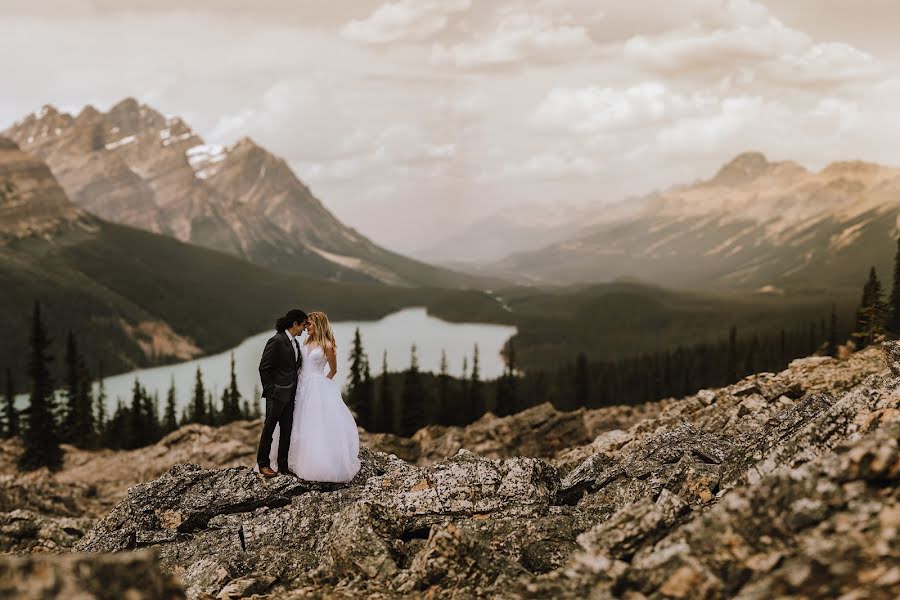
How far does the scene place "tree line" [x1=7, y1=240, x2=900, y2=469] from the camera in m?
77.2

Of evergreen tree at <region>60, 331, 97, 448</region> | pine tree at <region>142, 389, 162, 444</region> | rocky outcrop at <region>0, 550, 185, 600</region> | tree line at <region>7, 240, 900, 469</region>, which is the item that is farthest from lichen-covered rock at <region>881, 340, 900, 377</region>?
pine tree at <region>142, 389, 162, 444</region>

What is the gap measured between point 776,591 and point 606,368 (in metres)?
181

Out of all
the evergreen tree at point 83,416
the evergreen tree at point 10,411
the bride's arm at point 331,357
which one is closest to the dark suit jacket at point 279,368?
the bride's arm at point 331,357

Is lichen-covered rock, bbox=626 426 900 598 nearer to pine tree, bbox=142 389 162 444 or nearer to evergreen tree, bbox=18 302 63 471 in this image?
evergreen tree, bbox=18 302 63 471

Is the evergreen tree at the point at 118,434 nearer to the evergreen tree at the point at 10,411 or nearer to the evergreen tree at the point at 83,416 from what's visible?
the evergreen tree at the point at 83,416

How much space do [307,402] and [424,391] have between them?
109658mm

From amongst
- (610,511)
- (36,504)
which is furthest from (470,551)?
(36,504)

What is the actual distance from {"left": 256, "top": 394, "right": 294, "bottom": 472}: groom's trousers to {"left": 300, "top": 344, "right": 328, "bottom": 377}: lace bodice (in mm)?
890

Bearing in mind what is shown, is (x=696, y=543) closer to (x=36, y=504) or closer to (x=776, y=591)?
(x=776, y=591)

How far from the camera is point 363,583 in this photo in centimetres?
1297

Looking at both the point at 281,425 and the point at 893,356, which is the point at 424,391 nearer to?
the point at 281,425

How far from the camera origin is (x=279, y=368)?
17953 millimetres

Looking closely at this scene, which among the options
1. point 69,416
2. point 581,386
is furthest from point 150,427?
point 581,386

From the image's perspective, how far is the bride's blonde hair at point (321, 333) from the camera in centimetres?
1805
